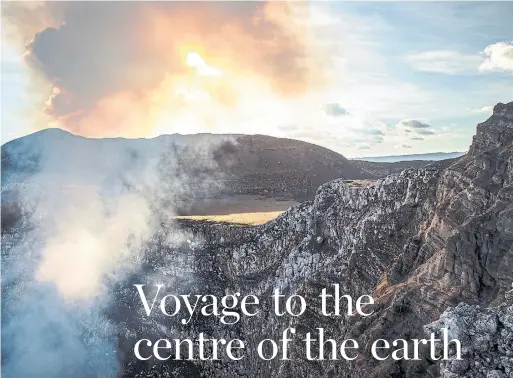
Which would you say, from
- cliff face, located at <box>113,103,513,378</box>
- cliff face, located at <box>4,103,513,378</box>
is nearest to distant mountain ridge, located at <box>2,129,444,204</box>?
cliff face, located at <box>4,103,513,378</box>

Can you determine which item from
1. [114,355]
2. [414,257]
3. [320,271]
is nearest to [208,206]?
[114,355]

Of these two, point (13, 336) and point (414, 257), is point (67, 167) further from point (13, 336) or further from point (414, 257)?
point (414, 257)

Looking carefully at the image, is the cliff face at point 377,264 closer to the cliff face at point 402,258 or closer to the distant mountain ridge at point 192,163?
the cliff face at point 402,258

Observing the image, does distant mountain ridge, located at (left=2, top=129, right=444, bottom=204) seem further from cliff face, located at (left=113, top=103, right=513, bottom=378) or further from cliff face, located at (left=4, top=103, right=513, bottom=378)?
cliff face, located at (left=113, top=103, right=513, bottom=378)

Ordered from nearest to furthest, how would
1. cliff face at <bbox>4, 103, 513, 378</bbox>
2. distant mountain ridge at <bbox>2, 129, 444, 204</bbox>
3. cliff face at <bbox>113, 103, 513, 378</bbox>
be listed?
1. cliff face at <bbox>113, 103, 513, 378</bbox>
2. cliff face at <bbox>4, 103, 513, 378</bbox>
3. distant mountain ridge at <bbox>2, 129, 444, 204</bbox>

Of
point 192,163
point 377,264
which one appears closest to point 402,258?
point 377,264

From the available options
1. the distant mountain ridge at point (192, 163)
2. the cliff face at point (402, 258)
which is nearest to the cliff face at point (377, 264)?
the cliff face at point (402, 258)

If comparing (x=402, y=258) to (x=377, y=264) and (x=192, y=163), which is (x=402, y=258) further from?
(x=192, y=163)

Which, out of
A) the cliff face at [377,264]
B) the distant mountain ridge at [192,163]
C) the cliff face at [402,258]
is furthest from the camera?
the distant mountain ridge at [192,163]
